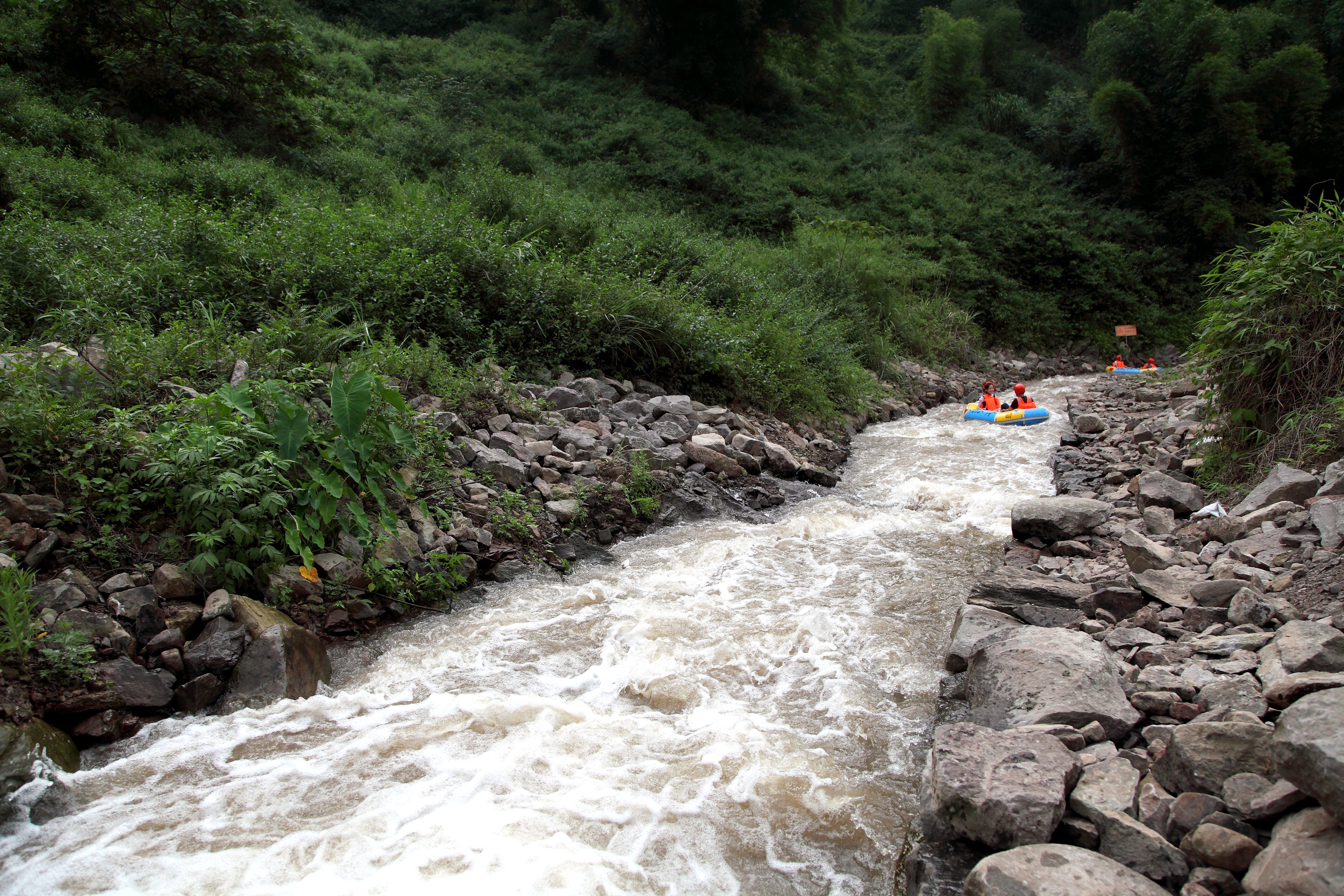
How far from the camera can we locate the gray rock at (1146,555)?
3.95 m

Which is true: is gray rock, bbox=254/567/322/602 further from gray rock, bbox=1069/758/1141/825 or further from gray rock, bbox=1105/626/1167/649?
→ gray rock, bbox=1105/626/1167/649

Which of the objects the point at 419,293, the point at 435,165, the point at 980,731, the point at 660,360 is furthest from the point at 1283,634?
the point at 435,165

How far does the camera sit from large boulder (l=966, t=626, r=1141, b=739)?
2.63 metres

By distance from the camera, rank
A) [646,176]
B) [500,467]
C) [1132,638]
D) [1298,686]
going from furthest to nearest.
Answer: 1. [646,176]
2. [500,467]
3. [1132,638]
4. [1298,686]

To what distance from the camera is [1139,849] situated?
1.98m

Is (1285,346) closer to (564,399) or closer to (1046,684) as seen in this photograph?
(1046,684)

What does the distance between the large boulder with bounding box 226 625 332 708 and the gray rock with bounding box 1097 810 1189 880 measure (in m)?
3.09

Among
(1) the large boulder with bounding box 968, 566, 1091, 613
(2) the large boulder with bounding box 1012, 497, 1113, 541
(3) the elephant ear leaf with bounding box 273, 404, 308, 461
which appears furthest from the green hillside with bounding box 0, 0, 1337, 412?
(1) the large boulder with bounding box 968, 566, 1091, 613

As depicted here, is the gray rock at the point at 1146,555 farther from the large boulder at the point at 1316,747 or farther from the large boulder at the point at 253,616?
the large boulder at the point at 253,616

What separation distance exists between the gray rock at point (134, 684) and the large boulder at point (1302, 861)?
3.73 m

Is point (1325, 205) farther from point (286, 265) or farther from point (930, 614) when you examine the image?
point (286, 265)

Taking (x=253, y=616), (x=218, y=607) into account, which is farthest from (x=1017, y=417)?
(x=218, y=607)

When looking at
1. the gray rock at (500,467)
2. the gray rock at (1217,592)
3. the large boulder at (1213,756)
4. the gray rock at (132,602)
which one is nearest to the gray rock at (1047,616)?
the gray rock at (1217,592)

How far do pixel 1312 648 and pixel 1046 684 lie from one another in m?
0.86
